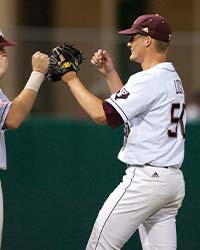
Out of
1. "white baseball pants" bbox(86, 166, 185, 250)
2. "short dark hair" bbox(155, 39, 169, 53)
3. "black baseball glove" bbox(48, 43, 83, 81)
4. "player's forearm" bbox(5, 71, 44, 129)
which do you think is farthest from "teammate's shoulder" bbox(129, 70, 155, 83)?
"player's forearm" bbox(5, 71, 44, 129)

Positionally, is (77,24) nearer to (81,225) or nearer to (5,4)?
(5,4)

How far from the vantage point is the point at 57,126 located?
323 inches

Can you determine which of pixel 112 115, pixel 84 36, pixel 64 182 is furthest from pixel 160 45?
pixel 84 36

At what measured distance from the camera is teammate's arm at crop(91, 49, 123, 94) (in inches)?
282

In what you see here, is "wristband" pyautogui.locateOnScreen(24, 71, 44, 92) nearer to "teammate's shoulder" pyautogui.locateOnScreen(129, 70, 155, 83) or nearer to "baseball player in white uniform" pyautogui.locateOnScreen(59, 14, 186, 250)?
"baseball player in white uniform" pyautogui.locateOnScreen(59, 14, 186, 250)

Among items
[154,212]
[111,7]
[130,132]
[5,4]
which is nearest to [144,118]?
[130,132]

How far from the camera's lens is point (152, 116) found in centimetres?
661

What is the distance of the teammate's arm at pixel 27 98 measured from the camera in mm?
6598

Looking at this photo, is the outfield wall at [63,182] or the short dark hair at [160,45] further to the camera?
the outfield wall at [63,182]

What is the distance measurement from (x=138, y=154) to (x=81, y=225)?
1.71 m

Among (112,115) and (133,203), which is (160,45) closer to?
(112,115)

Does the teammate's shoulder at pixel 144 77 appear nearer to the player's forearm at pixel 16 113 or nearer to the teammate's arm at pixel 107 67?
the teammate's arm at pixel 107 67

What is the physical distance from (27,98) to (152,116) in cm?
80

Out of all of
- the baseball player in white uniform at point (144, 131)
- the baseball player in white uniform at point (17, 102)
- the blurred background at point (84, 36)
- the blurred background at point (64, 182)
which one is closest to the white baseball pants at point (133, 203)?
the baseball player in white uniform at point (144, 131)
